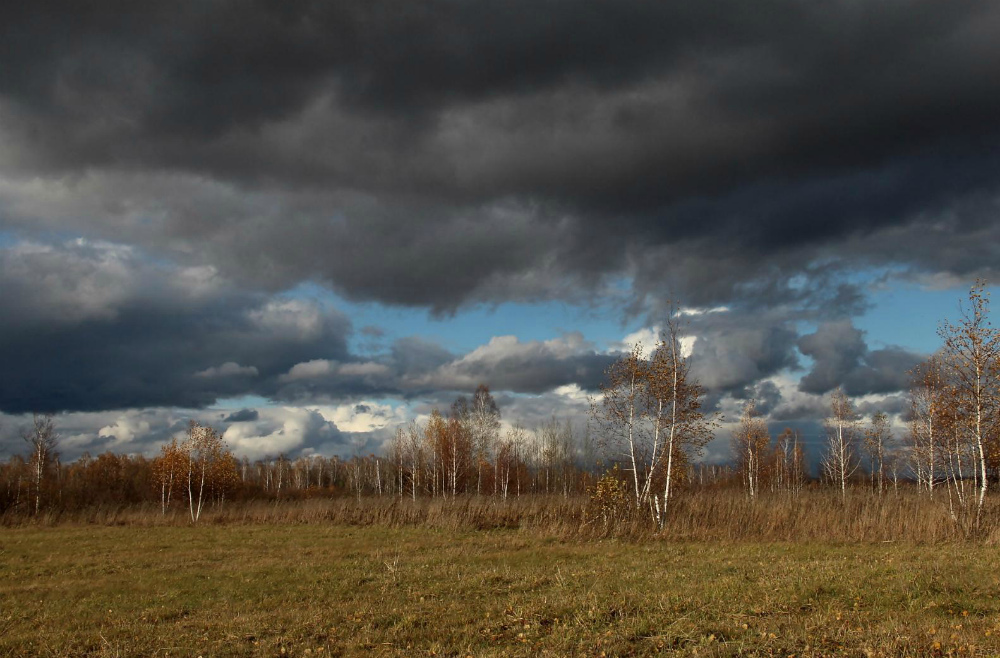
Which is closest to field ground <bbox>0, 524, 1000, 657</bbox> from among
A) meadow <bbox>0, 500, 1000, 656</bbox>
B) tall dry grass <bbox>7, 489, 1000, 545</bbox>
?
meadow <bbox>0, 500, 1000, 656</bbox>

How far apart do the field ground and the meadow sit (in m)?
0.05

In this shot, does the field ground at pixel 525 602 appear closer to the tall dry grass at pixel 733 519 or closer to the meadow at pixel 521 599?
the meadow at pixel 521 599

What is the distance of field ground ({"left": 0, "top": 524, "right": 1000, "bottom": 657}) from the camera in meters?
8.26

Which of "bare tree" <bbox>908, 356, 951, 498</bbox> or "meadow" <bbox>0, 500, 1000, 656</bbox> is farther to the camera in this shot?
"bare tree" <bbox>908, 356, 951, 498</bbox>

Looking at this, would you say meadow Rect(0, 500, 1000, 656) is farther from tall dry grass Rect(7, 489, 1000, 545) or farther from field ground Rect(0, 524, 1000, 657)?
tall dry grass Rect(7, 489, 1000, 545)

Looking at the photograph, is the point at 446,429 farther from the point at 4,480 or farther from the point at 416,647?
the point at 416,647

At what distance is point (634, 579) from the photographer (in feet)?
41.3

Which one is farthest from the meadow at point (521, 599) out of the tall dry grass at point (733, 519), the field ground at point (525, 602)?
the tall dry grass at point (733, 519)

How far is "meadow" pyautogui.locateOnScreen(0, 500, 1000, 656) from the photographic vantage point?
8.30m

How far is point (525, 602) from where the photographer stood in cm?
1061

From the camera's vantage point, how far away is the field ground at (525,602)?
826 cm

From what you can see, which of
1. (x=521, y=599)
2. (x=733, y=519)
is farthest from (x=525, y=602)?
(x=733, y=519)

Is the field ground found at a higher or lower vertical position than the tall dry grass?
higher

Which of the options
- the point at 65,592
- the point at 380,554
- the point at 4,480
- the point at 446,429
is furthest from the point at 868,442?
the point at 4,480
